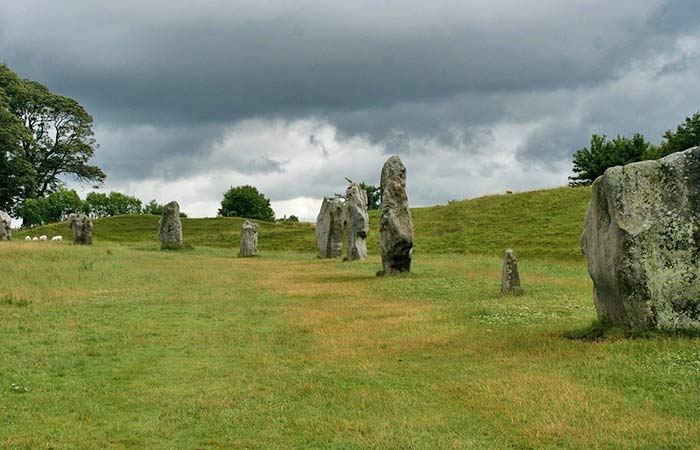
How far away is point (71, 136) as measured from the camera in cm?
8244

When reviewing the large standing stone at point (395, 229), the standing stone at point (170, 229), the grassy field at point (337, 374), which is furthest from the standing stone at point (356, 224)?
the grassy field at point (337, 374)

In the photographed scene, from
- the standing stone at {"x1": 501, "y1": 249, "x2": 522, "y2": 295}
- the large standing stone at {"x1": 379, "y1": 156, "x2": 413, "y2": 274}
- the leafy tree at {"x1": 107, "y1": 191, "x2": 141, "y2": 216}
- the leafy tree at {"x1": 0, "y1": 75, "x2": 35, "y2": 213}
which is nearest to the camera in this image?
the standing stone at {"x1": 501, "y1": 249, "x2": 522, "y2": 295}

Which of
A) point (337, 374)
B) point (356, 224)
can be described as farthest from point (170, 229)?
point (337, 374)

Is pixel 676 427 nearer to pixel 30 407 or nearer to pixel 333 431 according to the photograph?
pixel 333 431

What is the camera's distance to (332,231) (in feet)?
158

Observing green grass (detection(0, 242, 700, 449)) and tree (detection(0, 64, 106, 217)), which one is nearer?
green grass (detection(0, 242, 700, 449))

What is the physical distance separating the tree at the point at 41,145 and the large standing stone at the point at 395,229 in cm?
5456

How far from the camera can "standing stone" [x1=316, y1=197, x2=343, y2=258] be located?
47531 mm

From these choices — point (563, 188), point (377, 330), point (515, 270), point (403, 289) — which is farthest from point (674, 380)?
point (563, 188)

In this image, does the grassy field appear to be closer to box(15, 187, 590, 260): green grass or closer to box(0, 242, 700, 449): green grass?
box(0, 242, 700, 449): green grass

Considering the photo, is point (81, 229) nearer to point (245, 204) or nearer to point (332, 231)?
point (332, 231)

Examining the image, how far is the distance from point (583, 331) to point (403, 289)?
1076 centimetres

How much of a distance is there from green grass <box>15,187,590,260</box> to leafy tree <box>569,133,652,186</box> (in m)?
28.4

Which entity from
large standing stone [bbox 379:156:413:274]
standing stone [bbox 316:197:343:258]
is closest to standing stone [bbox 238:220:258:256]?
standing stone [bbox 316:197:343:258]
